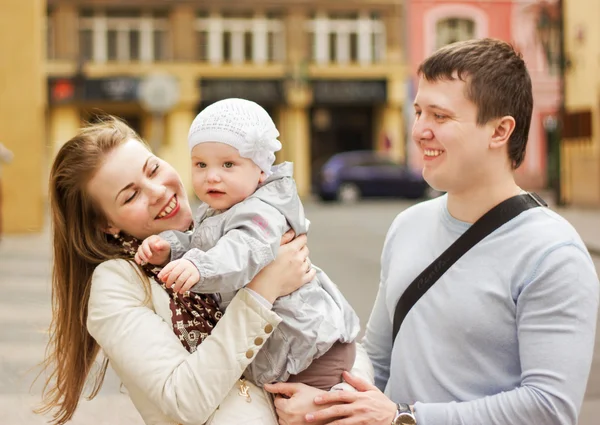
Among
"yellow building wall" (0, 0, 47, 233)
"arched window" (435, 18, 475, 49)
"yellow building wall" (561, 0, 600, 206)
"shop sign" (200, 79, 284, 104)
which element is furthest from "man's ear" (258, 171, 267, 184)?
"arched window" (435, 18, 475, 49)

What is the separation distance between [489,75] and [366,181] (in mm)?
24756

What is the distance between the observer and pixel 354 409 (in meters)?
2.05

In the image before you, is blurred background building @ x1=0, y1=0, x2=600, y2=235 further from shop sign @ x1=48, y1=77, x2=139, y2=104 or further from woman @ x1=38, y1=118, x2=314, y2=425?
woman @ x1=38, y1=118, x2=314, y2=425

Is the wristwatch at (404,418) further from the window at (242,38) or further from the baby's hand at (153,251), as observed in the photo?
the window at (242,38)

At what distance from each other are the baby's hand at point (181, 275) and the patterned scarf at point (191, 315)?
0.14 meters

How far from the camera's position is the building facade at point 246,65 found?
32688 millimetres

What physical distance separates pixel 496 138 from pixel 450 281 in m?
0.33

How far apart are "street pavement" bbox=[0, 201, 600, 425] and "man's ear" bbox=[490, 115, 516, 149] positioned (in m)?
0.47

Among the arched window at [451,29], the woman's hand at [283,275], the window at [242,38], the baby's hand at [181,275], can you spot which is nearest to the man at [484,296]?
the woman's hand at [283,275]

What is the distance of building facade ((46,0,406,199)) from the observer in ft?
107

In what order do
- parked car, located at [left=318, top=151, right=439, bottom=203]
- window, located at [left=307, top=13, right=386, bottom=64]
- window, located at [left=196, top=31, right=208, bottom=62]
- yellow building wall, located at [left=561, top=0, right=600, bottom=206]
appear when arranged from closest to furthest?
1. yellow building wall, located at [left=561, top=0, right=600, bottom=206]
2. parked car, located at [left=318, top=151, right=439, bottom=203]
3. window, located at [left=196, top=31, right=208, bottom=62]
4. window, located at [left=307, top=13, right=386, bottom=64]

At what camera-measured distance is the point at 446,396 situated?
211cm

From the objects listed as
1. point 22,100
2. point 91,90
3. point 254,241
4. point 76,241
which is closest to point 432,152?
point 254,241

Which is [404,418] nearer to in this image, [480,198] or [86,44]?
[480,198]
